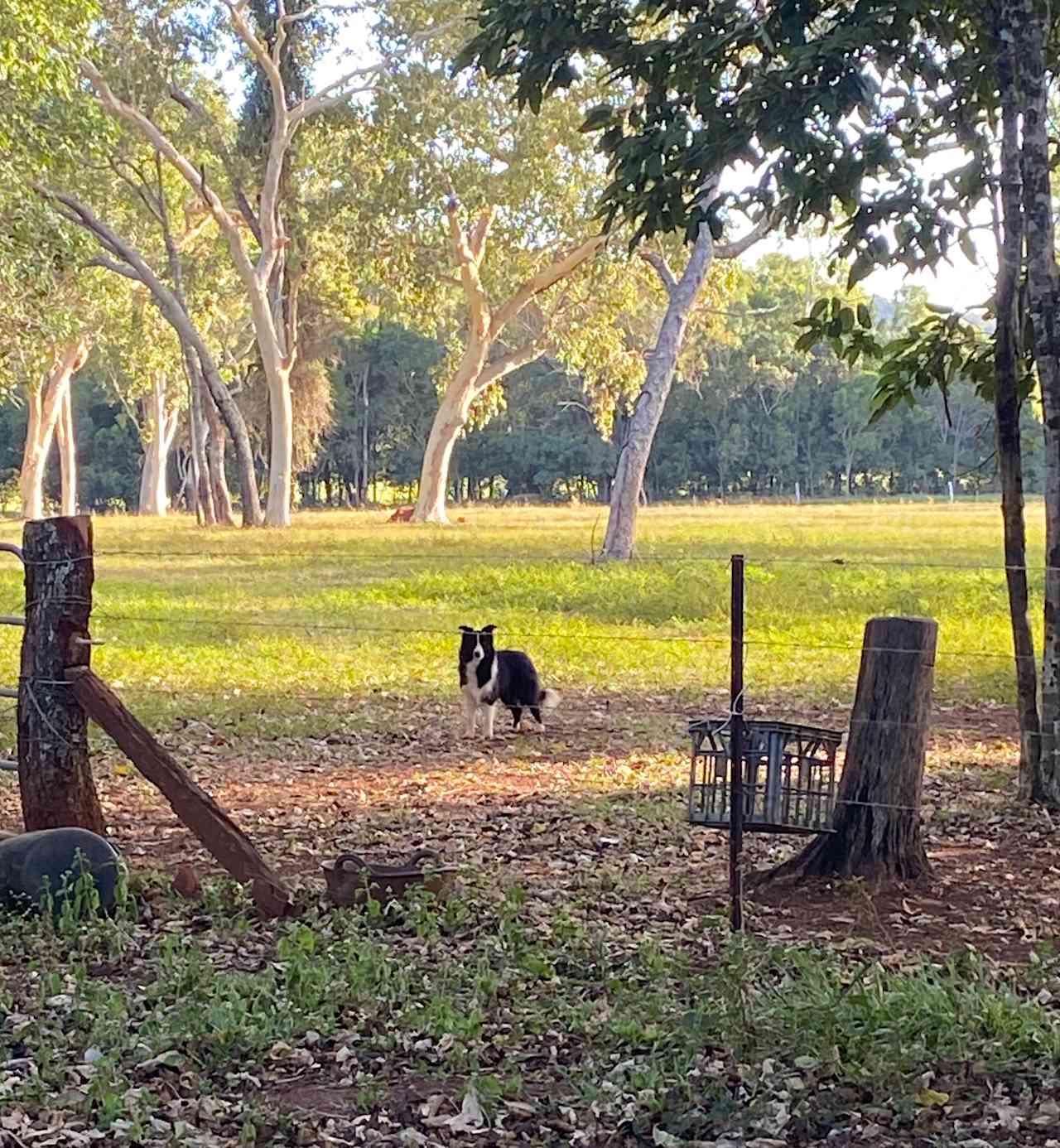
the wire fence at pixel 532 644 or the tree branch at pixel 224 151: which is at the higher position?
the tree branch at pixel 224 151

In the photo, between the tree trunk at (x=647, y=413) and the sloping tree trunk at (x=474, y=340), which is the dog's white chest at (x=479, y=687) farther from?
the sloping tree trunk at (x=474, y=340)

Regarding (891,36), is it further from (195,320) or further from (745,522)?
(195,320)

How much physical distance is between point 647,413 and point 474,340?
1844cm

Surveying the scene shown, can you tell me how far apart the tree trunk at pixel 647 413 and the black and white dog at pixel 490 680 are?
17064 mm

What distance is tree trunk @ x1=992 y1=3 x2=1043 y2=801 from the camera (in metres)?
8.72

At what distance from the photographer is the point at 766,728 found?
22.8 ft

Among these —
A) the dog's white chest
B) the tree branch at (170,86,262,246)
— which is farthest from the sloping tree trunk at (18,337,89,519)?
the dog's white chest

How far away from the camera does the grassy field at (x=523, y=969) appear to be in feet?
16.5

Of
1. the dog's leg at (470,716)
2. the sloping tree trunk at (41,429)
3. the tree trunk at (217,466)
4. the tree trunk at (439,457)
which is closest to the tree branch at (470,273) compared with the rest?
the tree trunk at (439,457)

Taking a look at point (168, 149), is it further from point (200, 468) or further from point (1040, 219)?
point (1040, 219)

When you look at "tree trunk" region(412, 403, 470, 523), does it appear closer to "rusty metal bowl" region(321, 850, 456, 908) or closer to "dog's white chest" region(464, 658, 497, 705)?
"dog's white chest" region(464, 658, 497, 705)

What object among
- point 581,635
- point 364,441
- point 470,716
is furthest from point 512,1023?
point 364,441

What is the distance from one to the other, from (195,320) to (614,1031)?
54748 mm

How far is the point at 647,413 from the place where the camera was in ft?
97.9
